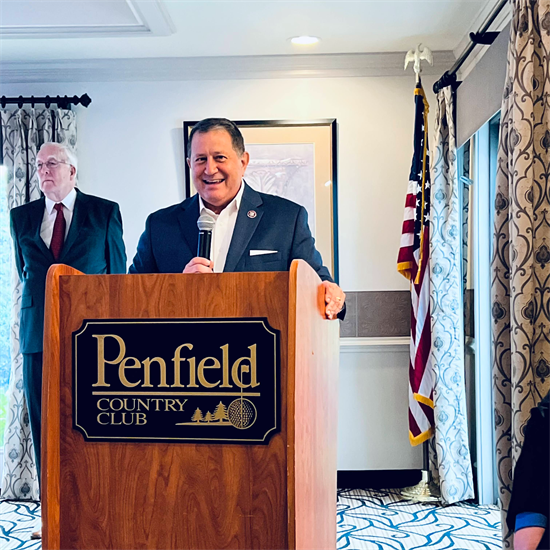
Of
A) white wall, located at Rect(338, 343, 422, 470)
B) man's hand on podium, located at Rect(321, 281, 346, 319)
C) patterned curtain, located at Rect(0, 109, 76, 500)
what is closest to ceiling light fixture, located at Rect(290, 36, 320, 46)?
patterned curtain, located at Rect(0, 109, 76, 500)

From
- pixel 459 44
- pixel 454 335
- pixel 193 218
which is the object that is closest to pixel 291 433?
pixel 193 218

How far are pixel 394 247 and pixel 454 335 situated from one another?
741mm

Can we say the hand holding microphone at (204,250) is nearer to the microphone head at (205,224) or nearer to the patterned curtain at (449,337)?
the microphone head at (205,224)

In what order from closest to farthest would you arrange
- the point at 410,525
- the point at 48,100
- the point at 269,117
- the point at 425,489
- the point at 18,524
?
the point at 410,525 → the point at 18,524 → the point at 425,489 → the point at 48,100 → the point at 269,117

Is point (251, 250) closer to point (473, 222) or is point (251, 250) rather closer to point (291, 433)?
point (291, 433)

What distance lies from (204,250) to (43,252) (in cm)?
161

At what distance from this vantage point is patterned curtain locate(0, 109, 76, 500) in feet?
12.3

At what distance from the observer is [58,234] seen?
115 inches

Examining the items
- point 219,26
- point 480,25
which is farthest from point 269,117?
point 480,25

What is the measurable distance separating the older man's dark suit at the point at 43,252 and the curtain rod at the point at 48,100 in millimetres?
1132

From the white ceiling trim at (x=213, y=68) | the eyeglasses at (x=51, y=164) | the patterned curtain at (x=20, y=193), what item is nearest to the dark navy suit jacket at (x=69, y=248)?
the eyeglasses at (x=51, y=164)

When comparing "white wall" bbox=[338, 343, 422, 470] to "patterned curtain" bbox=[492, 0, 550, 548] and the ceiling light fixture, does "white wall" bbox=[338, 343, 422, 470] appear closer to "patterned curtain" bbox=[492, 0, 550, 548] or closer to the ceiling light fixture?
the ceiling light fixture

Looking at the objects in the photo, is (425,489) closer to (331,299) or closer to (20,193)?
(331,299)

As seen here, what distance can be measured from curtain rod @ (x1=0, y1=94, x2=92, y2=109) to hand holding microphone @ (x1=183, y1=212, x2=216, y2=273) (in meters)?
2.63
